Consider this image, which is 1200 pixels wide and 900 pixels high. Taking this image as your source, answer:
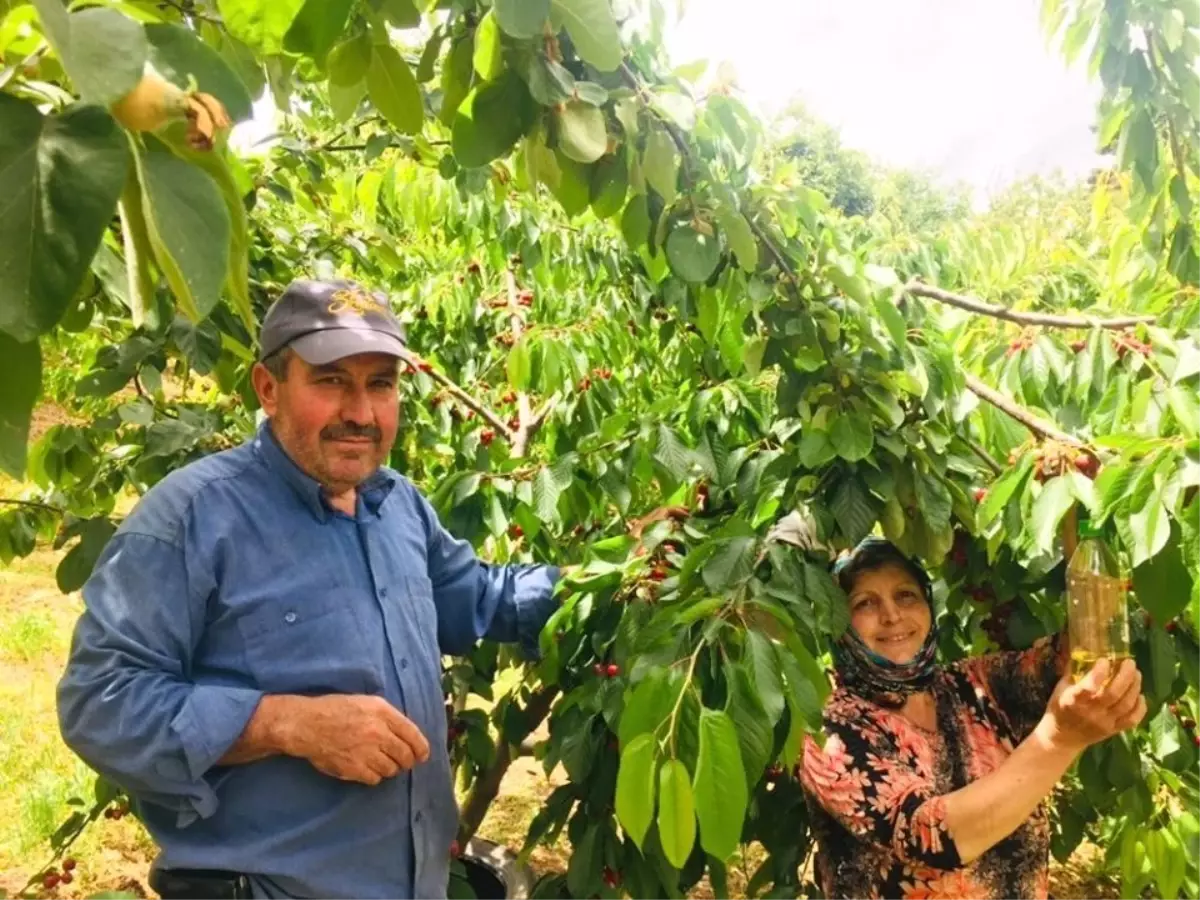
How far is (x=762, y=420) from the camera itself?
216 centimetres

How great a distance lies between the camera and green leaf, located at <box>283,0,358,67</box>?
721mm

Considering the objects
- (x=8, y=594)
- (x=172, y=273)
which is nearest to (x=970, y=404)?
(x=172, y=273)

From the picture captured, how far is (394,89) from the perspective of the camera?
38.2 inches

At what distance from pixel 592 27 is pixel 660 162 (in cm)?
28

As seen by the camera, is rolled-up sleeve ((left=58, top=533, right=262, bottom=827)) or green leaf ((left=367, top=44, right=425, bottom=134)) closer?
green leaf ((left=367, top=44, right=425, bottom=134))

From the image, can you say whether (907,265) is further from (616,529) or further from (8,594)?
(8,594)

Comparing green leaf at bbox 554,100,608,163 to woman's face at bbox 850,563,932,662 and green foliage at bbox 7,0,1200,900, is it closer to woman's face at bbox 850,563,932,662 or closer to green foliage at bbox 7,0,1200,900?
green foliage at bbox 7,0,1200,900

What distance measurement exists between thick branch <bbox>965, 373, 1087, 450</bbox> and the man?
1.08m

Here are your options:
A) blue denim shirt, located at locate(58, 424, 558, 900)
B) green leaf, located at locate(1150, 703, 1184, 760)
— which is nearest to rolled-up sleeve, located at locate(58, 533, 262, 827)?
blue denim shirt, located at locate(58, 424, 558, 900)

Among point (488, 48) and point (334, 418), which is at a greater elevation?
point (488, 48)

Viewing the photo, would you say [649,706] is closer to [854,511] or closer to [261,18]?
[854,511]

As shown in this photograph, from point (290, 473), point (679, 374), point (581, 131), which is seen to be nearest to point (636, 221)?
point (581, 131)

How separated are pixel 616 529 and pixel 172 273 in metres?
1.95

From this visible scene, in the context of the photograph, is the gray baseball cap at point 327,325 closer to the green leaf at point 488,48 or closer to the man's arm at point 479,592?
the man's arm at point 479,592
